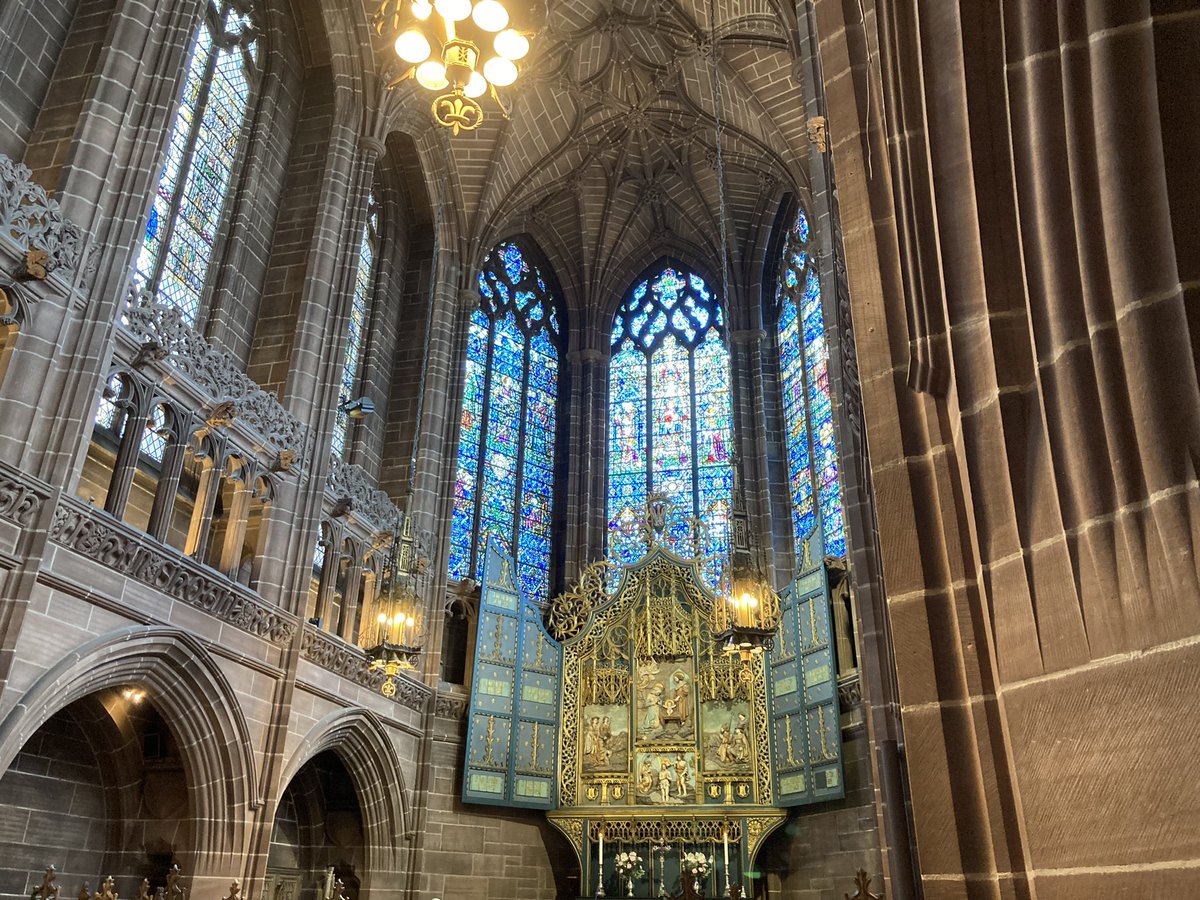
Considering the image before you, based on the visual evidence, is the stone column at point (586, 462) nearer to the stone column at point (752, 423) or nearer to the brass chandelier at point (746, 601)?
the stone column at point (752, 423)

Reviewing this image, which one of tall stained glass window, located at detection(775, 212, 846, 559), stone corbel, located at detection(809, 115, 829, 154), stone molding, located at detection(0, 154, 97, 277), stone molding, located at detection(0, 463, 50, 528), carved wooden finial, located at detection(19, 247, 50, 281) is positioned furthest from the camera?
tall stained glass window, located at detection(775, 212, 846, 559)

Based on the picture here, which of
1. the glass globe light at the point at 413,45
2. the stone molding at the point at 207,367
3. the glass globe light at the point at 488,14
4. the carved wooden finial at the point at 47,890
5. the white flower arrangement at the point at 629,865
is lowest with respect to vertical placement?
the carved wooden finial at the point at 47,890

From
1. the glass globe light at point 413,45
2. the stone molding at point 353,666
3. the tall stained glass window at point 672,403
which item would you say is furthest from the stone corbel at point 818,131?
the tall stained glass window at point 672,403

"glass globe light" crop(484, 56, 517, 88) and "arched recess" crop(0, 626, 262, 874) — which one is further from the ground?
"glass globe light" crop(484, 56, 517, 88)

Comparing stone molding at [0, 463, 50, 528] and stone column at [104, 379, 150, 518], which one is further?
stone column at [104, 379, 150, 518]

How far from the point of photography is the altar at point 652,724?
1402 centimetres

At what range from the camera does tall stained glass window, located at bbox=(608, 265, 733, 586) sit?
794 inches

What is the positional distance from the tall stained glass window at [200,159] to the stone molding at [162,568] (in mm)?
3454

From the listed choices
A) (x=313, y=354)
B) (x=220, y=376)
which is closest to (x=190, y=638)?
(x=220, y=376)

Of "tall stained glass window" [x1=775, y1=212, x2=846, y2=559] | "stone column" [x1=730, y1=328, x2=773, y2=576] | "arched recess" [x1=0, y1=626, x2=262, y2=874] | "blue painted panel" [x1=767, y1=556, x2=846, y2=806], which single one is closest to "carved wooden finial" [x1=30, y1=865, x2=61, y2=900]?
"arched recess" [x1=0, y1=626, x2=262, y2=874]

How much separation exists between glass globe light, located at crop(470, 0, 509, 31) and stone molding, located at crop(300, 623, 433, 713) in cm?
787

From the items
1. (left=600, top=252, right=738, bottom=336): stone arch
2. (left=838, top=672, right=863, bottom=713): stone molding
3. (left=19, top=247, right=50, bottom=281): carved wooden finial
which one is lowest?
(left=838, top=672, right=863, bottom=713): stone molding

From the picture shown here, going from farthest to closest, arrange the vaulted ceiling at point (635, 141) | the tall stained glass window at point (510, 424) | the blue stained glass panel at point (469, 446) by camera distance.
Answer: the tall stained glass window at point (510, 424)
the blue stained glass panel at point (469, 446)
the vaulted ceiling at point (635, 141)

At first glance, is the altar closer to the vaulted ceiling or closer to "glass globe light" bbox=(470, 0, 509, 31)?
the vaulted ceiling
